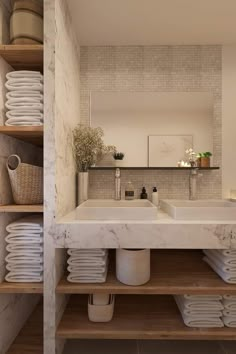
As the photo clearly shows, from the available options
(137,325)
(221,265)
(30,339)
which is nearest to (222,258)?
(221,265)

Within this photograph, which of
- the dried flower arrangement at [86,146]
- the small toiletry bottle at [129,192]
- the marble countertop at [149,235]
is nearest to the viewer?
the marble countertop at [149,235]

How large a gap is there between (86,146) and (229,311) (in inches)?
58.9

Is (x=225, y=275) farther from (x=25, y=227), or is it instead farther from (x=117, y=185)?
(x=25, y=227)

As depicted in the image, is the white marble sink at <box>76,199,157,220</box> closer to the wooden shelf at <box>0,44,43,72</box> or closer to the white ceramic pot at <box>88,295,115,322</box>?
the white ceramic pot at <box>88,295,115,322</box>

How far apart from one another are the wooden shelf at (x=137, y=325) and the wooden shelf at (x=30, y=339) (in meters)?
0.26

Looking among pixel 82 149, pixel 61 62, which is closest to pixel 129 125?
pixel 82 149

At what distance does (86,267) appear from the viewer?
1528 millimetres

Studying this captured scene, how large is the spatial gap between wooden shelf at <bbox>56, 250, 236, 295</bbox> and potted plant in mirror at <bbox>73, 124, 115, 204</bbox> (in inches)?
25.5

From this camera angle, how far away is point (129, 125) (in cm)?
221

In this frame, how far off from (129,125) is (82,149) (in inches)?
19.4

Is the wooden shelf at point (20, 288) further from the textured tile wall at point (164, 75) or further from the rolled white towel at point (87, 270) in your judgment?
the textured tile wall at point (164, 75)

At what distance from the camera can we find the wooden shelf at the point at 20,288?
4.75ft

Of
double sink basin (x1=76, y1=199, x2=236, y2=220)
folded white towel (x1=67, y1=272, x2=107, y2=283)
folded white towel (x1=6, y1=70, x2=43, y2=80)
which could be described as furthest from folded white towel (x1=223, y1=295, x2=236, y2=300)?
folded white towel (x1=6, y1=70, x2=43, y2=80)

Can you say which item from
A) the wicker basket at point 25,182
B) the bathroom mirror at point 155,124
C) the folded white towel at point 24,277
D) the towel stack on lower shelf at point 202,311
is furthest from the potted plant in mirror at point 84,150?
the towel stack on lower shelf at point 202,311
